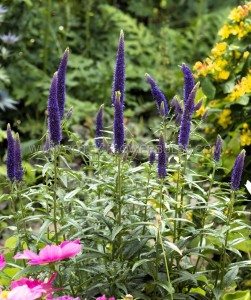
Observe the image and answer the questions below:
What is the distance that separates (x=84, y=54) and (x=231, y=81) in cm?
266

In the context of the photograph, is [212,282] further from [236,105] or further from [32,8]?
[32,8]

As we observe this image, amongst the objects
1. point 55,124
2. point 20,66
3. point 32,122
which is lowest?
point 32,122

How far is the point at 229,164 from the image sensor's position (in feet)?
11.0

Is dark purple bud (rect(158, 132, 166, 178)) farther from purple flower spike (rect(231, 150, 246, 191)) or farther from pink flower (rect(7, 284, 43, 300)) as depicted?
pink flower (rect(7, 284, 43, 300))

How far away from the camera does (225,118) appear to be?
139 inches

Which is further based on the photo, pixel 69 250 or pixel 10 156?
pixel 10 156

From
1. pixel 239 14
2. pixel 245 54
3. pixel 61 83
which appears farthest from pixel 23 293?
pixel 239 14

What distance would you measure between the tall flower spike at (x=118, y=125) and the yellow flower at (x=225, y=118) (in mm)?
1587

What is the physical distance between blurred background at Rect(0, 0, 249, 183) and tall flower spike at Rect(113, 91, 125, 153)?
2818mm

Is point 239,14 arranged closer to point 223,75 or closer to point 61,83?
point 223,75

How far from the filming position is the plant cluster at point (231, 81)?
3359 mm

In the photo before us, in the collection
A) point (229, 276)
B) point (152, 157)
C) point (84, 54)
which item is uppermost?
point (152, 157)

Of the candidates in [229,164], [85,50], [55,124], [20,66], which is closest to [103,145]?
[55,124]

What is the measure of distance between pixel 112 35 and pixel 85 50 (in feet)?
1.19
